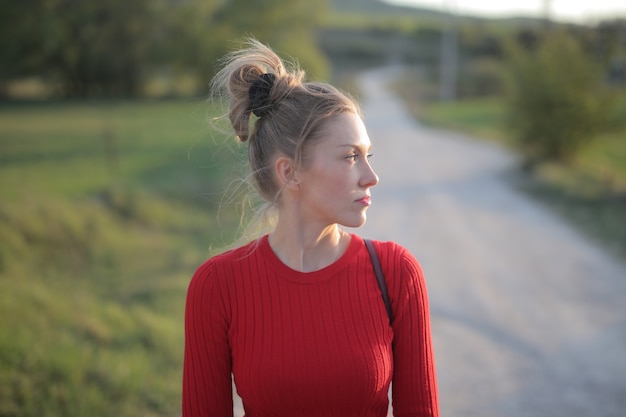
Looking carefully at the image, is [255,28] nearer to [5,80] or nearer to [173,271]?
[5,80]

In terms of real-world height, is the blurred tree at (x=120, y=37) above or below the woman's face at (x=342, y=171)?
above

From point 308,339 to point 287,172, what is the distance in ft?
1.68

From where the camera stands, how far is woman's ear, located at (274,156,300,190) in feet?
6.88

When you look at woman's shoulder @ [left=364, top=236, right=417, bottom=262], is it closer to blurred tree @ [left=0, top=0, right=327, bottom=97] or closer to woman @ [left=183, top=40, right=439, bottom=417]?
woman @ [left=183, top=40, right=439, bottom=417]

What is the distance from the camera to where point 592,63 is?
13391 mm

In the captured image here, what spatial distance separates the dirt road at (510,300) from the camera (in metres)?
4.56

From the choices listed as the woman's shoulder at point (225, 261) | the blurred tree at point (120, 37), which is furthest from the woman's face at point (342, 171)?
the blurred tree at point (120, 37)

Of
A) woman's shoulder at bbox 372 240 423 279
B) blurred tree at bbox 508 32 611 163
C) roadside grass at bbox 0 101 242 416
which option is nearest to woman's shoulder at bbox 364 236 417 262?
woman's shoulder at bbox 372 240 423 279

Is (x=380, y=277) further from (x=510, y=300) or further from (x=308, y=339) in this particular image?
(x=510, y=300)

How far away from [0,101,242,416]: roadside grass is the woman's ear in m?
0.52

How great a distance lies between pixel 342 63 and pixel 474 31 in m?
10.7

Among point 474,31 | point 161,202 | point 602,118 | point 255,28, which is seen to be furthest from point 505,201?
point 474,31

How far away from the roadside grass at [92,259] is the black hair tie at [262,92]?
52 centimetres

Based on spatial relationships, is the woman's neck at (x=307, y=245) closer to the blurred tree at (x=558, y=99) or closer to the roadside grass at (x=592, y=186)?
the roadside grass at (x=592, y=186)
